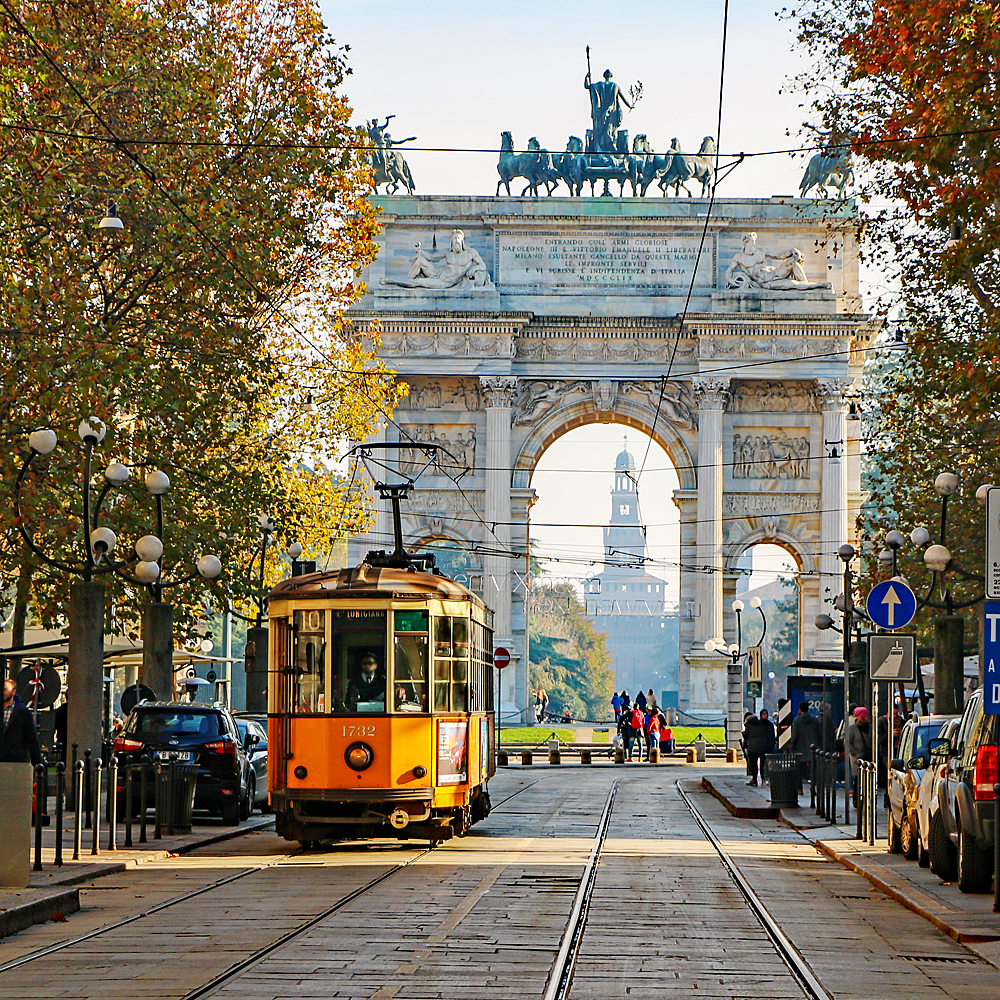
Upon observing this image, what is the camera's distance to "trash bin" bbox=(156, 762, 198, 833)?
60.6ft

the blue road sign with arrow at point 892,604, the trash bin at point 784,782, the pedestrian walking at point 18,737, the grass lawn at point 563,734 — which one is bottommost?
the grass lawn at point 563,734

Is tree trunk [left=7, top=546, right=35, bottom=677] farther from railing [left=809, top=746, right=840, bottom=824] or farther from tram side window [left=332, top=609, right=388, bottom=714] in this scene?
railing [left=809, top=746, right=840, bottom=824]

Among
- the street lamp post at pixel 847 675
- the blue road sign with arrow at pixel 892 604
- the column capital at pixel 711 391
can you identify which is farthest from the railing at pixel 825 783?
the column capital at pixel 711 391

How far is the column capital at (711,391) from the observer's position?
2195 inches

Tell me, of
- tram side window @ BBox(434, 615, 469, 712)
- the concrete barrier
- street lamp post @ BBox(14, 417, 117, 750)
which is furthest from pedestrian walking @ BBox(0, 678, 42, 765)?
street lamp post @ BBox(14, 417, 117, 750)

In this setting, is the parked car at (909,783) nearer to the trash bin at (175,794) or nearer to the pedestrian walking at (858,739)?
the pedestrian walking at (858,739)

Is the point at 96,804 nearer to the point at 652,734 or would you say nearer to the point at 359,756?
the point at 359,756

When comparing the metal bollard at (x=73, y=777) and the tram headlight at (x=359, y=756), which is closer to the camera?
the tram headlight at (x=359, y=756)

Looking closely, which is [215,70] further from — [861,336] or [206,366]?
[861,336]

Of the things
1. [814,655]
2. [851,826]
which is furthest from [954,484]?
[814,655]

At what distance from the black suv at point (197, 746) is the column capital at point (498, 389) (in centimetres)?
3477

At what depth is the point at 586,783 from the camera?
3450cm

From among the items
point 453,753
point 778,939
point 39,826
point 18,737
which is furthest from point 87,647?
point 778,939

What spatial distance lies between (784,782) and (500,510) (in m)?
31.3
